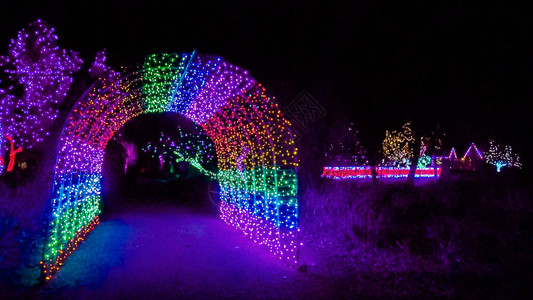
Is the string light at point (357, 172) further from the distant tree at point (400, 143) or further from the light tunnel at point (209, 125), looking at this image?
the light tunnel at point (209, 125)

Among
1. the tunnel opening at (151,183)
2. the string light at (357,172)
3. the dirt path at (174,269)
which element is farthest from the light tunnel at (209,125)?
the string light at (357,172)

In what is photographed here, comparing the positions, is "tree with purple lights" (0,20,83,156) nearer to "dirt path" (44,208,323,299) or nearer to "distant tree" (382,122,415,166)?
"dirt path" (44,208,323,299)

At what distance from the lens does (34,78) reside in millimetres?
20906

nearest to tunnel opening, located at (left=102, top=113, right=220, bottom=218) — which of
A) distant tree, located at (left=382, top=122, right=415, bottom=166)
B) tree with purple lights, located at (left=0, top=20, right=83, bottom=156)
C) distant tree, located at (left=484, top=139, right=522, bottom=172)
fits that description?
tree with purple lights, located at (left=0, top=20, right=83, bottom=156)

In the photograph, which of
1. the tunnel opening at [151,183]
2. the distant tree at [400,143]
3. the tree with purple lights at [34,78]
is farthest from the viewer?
the distant tree at [400,143]

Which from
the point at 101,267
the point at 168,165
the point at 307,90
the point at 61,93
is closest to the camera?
the point at 101,267

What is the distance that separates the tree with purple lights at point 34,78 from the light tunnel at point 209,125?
9.58 metres

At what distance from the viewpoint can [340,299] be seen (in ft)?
17.8

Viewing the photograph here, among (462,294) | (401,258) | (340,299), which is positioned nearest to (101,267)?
(340,299)

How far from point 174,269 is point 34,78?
1762cm

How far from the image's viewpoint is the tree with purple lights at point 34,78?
65.3 feet

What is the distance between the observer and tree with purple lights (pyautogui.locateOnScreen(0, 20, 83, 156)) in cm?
1991

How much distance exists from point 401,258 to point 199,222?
674 centimetres

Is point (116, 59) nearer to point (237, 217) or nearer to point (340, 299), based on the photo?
point (340, 299)
